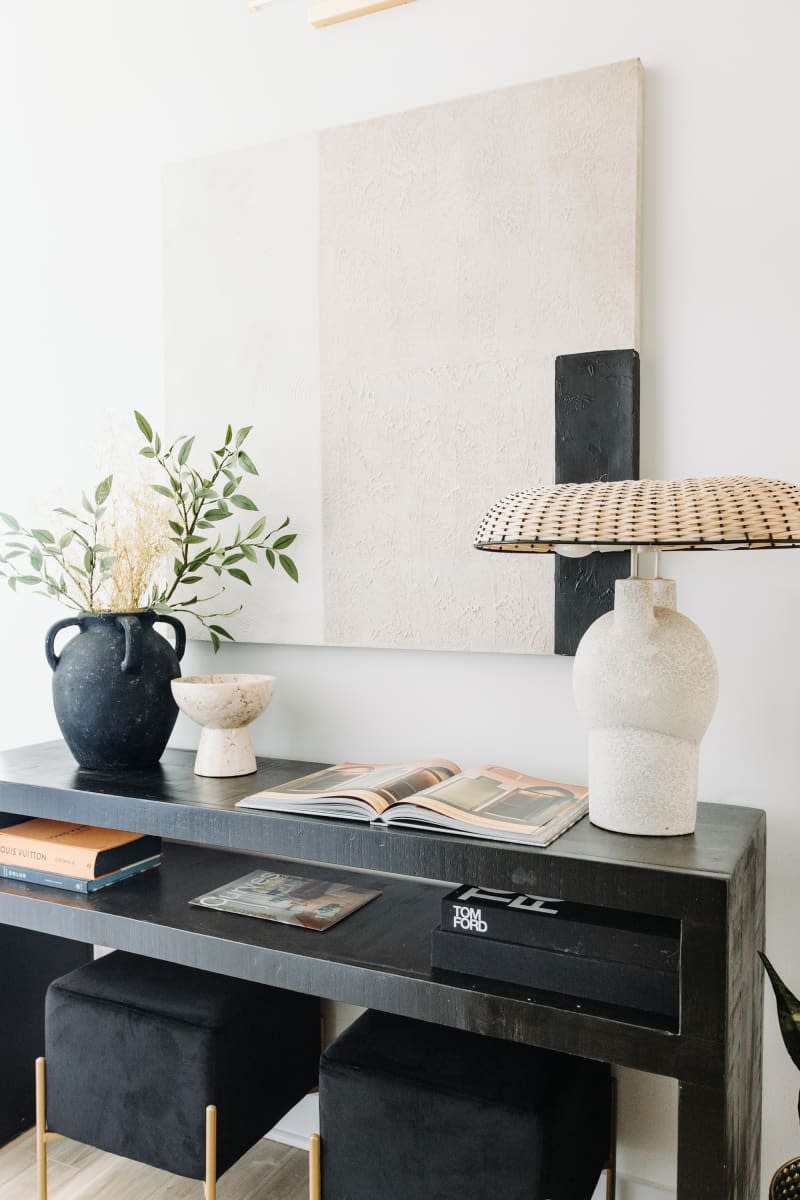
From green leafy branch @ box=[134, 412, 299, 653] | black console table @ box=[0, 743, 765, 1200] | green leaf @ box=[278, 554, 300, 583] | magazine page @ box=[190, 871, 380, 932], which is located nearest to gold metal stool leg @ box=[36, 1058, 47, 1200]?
black console table @ box=[0, 743, 765, 1200]

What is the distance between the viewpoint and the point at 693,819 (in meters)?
1.18

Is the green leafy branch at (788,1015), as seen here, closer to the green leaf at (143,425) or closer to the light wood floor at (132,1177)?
the light wood floor at (132,1177)

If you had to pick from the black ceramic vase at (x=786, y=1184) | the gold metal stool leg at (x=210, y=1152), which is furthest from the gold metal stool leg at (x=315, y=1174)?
the black ceramic vase at (x=786, y=1184)

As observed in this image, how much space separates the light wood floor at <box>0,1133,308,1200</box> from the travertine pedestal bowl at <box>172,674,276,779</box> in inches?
30.4

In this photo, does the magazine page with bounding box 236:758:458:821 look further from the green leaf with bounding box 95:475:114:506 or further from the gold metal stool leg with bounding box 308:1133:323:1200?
the green leaf with bounding box 95:475:114:506

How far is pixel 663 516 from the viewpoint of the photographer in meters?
0.91

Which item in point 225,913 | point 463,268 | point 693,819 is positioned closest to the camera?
point 693,819

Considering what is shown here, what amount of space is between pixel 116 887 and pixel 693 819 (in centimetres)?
98

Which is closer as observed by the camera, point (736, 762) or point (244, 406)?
point (736, 762)

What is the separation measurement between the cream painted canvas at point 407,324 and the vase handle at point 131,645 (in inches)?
9.2

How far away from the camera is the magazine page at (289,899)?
1413 millimetres

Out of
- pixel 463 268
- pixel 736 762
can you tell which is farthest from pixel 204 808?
pixel 463 268

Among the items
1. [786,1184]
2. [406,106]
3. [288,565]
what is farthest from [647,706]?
[406,106]

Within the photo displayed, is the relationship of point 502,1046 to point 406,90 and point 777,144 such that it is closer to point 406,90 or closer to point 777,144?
point 777,144
